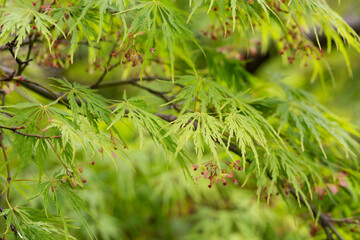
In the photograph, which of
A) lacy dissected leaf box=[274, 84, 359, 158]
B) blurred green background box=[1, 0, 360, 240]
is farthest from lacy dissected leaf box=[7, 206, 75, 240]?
blurred green background box=[1, 0, 360, 240]

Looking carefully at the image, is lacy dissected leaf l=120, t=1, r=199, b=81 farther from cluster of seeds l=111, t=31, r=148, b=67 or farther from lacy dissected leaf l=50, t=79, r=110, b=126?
lacy dissected leaf l=50, t=79, r=110, b=126

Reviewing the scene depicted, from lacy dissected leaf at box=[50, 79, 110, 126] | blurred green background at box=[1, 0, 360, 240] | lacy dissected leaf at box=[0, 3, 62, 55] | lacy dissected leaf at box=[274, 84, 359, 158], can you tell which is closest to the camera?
lacy dissected leaf at box=[0, 3, 62, 55]

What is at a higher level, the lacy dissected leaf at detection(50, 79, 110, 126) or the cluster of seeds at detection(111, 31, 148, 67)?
the cluster of seeds at detection(111, 31, 148, 67)

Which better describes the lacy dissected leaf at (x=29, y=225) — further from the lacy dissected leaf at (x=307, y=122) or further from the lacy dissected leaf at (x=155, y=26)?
the lacy dissected leaf at (x=307, y=122)

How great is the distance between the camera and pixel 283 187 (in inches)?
45.6

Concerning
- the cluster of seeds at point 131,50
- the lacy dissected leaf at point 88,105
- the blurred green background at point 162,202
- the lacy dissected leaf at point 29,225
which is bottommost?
the blurred green background at point 162,202

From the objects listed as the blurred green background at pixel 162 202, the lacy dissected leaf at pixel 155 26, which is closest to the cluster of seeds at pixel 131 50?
the lacy dissected leaf at pixel 155 26

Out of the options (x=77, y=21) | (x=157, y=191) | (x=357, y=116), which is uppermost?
(x=77, y=21)

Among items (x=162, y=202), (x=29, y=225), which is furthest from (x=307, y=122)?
(x=162, y=202)

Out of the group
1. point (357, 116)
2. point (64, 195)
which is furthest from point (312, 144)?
point (357, 116)

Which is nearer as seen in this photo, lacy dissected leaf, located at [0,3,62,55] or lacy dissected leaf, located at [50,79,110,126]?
lacy dissected leaf, located at [0,3,62,55]

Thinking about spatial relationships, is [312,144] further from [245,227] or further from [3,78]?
[245,227]

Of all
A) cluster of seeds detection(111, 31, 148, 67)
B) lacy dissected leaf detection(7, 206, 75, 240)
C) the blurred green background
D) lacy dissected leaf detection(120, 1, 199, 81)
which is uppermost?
lacy dissected leaf detection(120, 1, 199, 81)

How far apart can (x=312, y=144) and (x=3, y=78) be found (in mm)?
885
